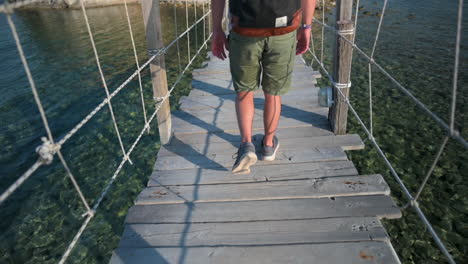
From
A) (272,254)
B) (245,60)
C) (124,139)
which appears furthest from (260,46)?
(124,139)

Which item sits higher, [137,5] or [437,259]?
[137,5]

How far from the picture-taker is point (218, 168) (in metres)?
2.38

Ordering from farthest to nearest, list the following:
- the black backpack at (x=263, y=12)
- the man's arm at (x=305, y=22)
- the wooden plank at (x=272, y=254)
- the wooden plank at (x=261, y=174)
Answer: the wooden plank at (x=261, y=174)
the man's arm at (x=305, y=22)
the black backpack at (x=263, y=12)
the wooden plank at (x=272, y=254)

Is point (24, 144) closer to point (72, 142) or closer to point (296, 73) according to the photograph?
point (72, 142)

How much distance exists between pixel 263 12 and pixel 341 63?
1063mm

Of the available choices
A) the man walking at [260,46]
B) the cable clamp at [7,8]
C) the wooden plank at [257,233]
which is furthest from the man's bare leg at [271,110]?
the cable clamp at [7,8]

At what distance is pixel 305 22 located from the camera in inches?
81.3

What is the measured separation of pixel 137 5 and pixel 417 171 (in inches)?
726

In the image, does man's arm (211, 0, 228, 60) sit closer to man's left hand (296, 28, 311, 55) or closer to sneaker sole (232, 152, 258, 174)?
man's left hand (296, 28, 311, 55)

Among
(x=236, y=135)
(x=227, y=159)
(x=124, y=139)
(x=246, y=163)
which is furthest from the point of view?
(x=124, y=139)

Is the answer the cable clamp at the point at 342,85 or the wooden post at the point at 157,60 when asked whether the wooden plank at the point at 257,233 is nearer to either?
the wooden post at the point at 157,60

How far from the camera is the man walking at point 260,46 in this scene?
5.73 feet

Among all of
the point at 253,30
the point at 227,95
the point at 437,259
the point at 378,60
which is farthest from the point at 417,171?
the point at 378,60

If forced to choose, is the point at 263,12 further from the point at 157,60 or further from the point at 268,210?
the point at 268,210
